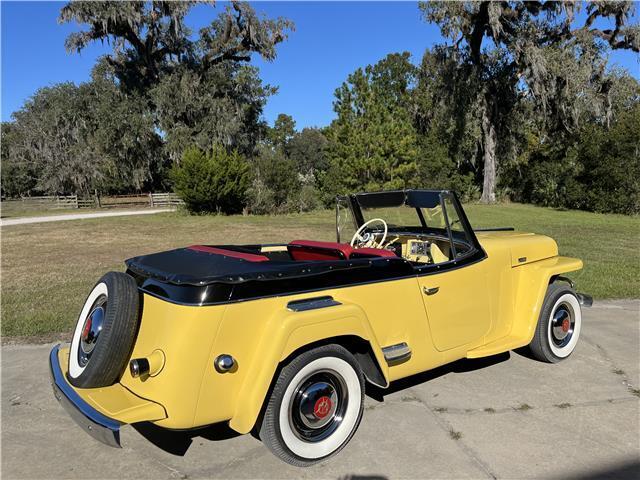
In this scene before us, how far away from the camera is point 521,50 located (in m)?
25.1

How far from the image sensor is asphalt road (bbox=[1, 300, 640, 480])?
104 inches

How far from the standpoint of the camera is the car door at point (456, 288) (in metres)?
3.29

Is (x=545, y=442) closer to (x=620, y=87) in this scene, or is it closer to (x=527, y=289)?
(x=527, y=289)

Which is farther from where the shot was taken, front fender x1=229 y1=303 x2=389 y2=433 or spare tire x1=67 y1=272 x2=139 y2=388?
spare tire x1=67 y1=272 x2=139 y2=388

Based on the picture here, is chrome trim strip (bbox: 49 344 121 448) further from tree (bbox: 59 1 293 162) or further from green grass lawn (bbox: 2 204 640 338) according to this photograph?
tree (bbox: 59 1 293 162)

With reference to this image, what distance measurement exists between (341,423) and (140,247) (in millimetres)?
10123

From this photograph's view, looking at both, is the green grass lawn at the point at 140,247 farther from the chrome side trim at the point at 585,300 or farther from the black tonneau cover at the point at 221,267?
the black tonneau cover at the point at 221,267

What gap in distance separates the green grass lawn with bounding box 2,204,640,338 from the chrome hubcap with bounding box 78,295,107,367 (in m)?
2.57

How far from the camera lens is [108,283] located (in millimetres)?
2791

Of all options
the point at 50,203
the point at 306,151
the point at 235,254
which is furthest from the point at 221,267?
the point at 306,151

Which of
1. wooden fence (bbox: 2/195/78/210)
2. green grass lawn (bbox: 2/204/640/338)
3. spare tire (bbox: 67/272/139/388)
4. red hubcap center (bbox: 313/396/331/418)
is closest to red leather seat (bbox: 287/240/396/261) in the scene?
red hubcap center (bbox: 313/396/331/418)

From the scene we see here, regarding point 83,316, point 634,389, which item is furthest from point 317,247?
point 634,389

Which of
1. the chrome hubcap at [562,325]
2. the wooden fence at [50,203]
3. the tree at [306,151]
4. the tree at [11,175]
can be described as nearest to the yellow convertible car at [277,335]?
the chrome hubcap at [562,325]

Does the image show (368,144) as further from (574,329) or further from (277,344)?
(277,344)
